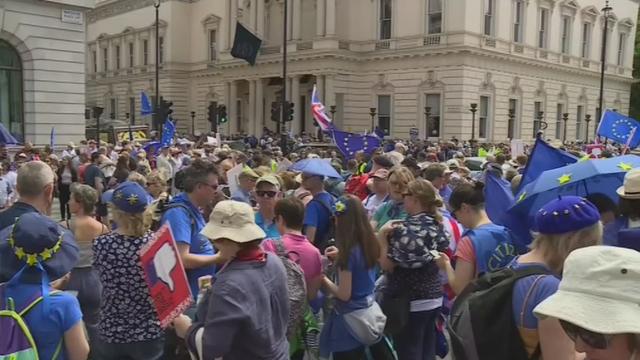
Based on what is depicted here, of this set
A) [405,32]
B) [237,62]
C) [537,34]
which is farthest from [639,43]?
[237,62]

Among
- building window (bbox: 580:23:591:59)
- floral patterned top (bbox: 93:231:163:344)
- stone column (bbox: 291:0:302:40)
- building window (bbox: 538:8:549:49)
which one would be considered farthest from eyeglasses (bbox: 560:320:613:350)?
building window (bbox: 580:23:591:59)

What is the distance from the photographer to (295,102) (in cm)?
4681

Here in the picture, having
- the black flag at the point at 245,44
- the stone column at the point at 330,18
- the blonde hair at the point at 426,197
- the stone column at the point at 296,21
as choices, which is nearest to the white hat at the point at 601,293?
the blonde hair at the point at 426,197

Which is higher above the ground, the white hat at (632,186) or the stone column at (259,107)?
the stone column at (259,107)

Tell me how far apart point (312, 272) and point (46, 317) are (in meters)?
1.94

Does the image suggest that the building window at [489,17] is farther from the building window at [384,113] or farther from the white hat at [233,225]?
the white hat at [233,225]

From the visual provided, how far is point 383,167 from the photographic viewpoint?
799 cm

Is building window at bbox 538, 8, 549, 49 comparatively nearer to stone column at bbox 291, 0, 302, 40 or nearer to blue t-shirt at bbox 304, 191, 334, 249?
stone column at bbox 291, 0, 302, 40

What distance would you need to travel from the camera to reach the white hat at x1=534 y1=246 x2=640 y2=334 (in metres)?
1.85

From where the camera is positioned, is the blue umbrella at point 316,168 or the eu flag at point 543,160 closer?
the eu flag at point 543,160

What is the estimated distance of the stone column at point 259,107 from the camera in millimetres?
50156

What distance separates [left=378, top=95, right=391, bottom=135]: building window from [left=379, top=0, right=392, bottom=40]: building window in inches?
173

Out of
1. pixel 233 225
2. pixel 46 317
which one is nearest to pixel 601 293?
pixel 233 225

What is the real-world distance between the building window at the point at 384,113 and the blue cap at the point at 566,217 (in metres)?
40.4
